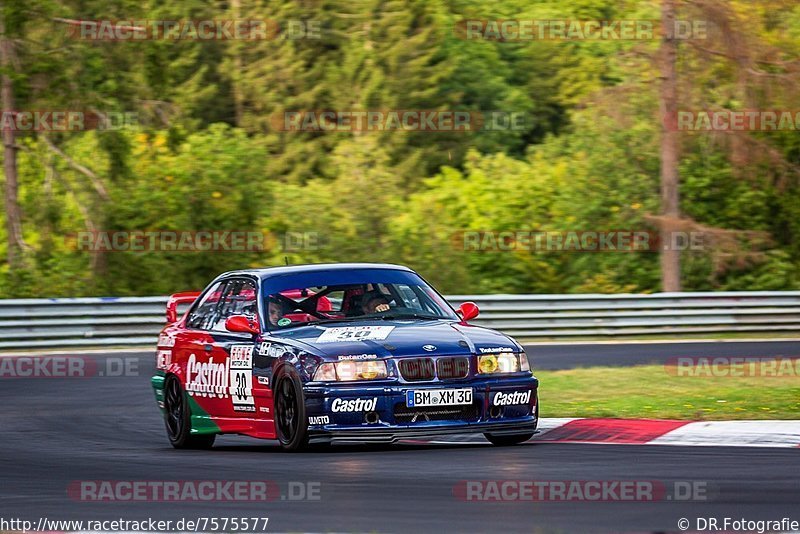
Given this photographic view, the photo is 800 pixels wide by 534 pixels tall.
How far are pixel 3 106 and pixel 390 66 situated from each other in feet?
65.0

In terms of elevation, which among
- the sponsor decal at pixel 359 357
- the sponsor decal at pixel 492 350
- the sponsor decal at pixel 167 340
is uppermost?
the sponsor decal at pixel 359 357

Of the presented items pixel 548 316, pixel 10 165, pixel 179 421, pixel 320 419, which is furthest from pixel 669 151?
pixel 320 419

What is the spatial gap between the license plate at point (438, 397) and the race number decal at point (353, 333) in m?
0.49

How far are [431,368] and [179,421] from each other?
282cm

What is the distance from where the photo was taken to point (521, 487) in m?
8.63

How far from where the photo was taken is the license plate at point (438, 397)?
35.0 ft

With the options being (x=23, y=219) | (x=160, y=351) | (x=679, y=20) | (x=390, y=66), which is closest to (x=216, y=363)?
(x=160, y=351)

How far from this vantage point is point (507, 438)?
11.4 metres

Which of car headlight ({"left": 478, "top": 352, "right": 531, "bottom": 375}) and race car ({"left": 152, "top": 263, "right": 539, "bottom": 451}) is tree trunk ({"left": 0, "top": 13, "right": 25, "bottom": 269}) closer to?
race car ({"left": 152, "top": 263, "right": 539, "bottom": 451})

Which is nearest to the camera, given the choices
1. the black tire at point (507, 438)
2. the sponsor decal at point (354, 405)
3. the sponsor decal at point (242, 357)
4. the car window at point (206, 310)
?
the sponsor decal at point (354, 405)

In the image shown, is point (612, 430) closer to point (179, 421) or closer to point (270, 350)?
point (270, 350)

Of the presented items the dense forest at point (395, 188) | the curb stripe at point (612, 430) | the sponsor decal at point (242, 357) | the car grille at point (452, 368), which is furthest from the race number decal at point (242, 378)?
the dense forest at point (395, 188)

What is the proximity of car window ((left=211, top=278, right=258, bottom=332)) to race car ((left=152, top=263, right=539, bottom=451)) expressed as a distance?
0.01m

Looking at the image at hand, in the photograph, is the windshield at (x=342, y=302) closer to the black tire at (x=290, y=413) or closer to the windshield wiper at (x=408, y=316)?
the windshield wiper at (x=408, y=316)
